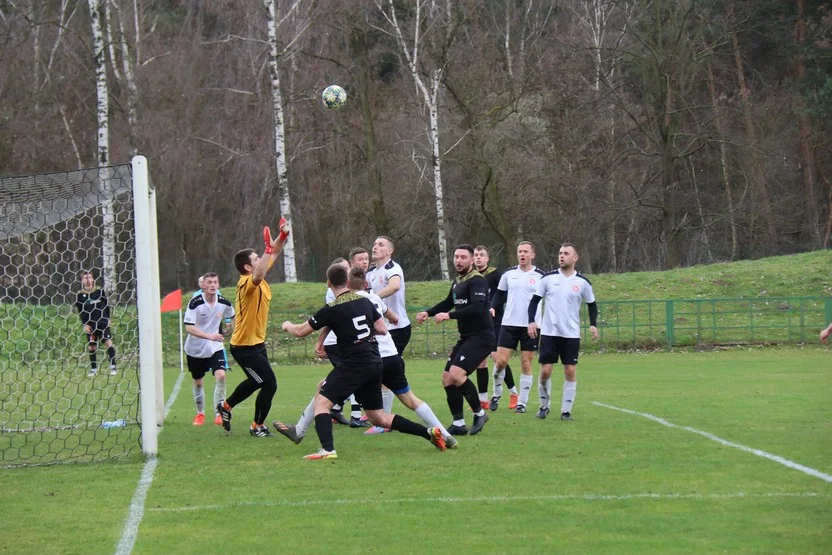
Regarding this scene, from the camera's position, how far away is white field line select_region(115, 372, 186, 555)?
233 inches

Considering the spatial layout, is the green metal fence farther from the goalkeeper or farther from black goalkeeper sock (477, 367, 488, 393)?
the goalkeeper

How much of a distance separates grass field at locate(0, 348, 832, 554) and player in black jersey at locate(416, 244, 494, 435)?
0.43 metres

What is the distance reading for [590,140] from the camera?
38750 mm

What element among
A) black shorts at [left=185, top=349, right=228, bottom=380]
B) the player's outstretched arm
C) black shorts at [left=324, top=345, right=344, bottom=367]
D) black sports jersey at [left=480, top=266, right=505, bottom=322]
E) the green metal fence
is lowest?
the green metal fence

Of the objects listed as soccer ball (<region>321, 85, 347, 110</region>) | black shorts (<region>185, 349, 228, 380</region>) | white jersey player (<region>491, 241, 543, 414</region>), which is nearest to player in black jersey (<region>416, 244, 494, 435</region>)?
white jersey player (<region>491, 241, 543, 414</region>)

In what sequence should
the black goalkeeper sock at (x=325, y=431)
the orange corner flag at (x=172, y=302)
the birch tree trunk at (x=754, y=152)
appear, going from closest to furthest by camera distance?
the black goalkeeper sock at (x=325, y=431) → the orange corner flag at (x=172, y=302) → the birch tree trunk at (x=754, y=152)

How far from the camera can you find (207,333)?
12000 millimetres

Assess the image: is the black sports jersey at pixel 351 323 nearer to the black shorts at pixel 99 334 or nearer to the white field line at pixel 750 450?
the white field line at pixel 750 450

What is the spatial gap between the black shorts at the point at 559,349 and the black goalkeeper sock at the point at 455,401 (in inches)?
57.5

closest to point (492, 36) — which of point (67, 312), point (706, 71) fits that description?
point (706, 71)

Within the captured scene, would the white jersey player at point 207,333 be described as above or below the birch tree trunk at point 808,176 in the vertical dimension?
below

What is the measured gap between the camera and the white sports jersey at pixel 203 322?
12.0 metres

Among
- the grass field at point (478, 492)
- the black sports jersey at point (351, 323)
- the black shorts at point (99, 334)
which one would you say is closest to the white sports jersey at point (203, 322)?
the grass field at point (478, 492)

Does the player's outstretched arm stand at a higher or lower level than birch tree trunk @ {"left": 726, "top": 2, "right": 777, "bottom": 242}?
lower
